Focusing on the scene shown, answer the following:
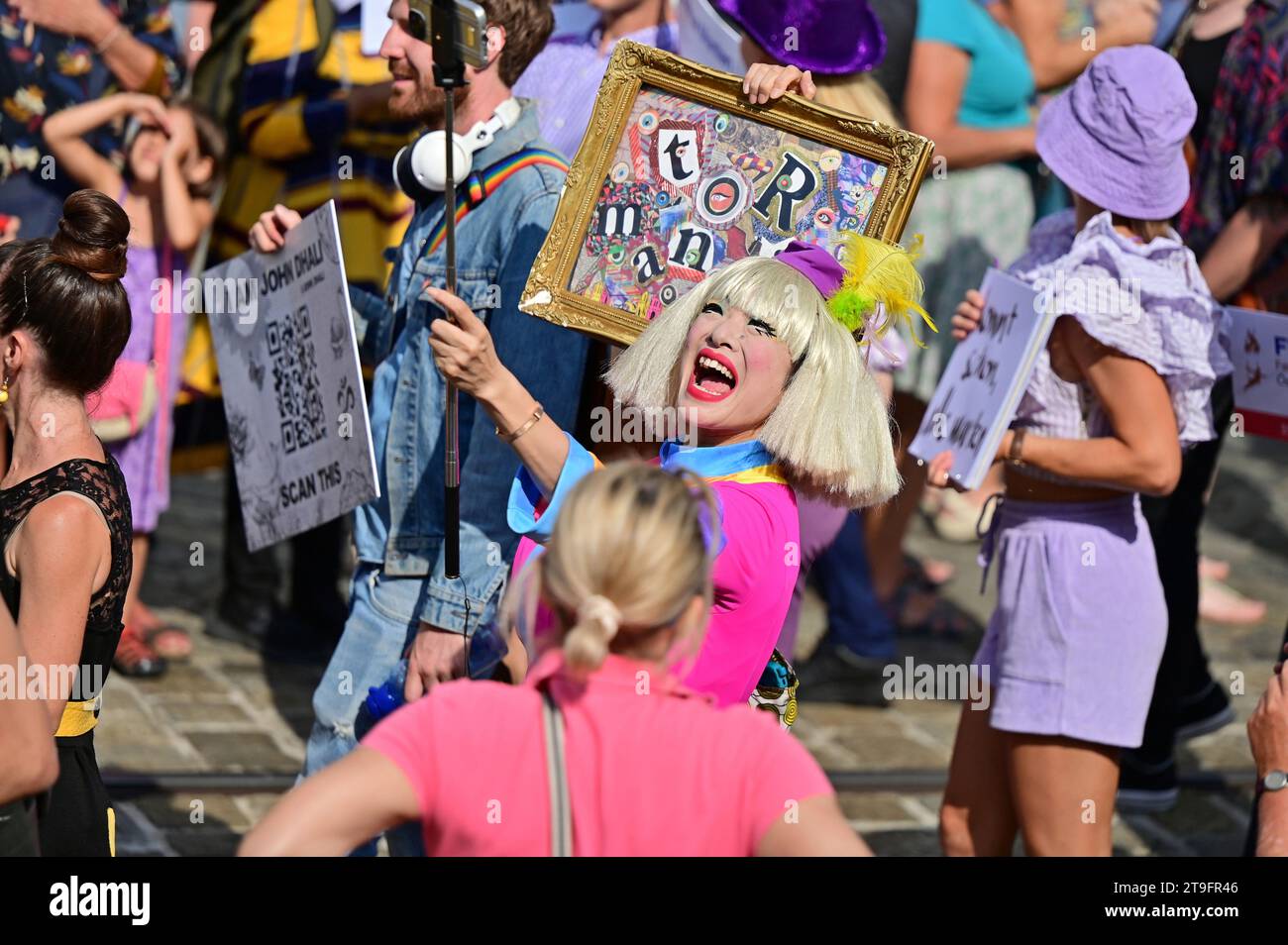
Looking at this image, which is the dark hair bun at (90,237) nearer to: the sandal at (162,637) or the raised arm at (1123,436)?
the raised arm at (1123,436)

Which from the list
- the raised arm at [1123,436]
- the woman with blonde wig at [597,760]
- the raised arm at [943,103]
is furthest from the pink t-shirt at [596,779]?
the raised arm at [943,103]

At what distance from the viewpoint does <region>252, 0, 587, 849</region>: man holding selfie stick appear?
159 inches

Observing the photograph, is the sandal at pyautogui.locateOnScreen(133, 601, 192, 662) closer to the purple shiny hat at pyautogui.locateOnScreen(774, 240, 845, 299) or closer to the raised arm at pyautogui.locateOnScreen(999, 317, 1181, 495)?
the raised arm at pyautogui.locateOnScreen(999, 317, 1181, 495)

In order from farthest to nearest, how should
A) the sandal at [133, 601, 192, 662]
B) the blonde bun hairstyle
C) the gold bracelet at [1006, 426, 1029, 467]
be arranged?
the sandal at [133, 601, 192, 662] < the gold bracelet at [1006, 426, 1029, 467] < the blonde bun hairstyle

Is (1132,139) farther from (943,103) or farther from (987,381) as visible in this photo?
(943,103)

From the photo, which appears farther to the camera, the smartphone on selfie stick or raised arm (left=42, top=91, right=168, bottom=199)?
raised arm (left=42, top=91, right=168, bottom=199)

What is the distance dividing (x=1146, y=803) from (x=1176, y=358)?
7.05ft

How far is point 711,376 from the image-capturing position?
3.53m

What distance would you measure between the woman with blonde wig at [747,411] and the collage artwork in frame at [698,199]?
0.99 ft

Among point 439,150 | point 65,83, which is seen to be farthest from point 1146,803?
point 65,83

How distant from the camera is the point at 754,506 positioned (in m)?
3.35

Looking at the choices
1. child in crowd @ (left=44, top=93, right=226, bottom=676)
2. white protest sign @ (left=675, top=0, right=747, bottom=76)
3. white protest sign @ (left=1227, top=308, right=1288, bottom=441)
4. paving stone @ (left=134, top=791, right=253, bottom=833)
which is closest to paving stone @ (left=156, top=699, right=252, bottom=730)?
child in crowd @ (left=44, top=93, right=226, bottom=676)

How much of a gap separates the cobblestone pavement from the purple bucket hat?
214cm
